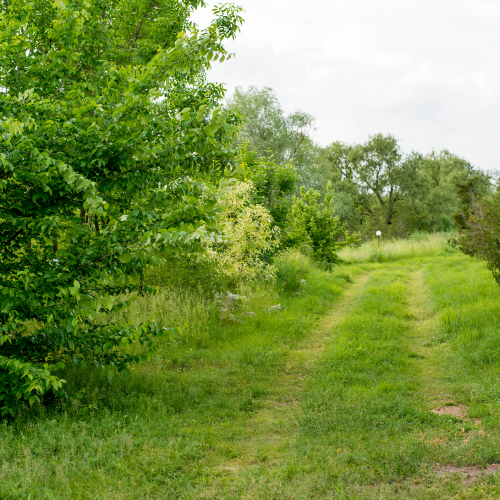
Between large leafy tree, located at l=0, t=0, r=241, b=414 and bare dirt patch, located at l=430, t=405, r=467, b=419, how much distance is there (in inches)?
142

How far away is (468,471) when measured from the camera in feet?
13.3

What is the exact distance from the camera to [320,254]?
1994 cm

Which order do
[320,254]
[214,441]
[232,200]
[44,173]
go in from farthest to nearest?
[320,254] → [232,200] → [214,441] → [44,173]

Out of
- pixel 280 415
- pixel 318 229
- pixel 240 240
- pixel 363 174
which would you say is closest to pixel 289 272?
pixel 240 240

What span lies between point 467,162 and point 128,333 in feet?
169

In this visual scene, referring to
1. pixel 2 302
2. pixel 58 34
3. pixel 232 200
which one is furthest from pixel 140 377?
pixel 232 200

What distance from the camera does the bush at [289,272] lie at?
13.8 meters

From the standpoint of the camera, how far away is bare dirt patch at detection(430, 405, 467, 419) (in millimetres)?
5476

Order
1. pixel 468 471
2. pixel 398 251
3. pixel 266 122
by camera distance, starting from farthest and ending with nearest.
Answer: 1. pixel 266 122
2. pixel 398 251
3. pixel 468 471

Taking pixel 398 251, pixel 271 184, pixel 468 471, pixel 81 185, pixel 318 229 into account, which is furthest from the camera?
pixel 398 251

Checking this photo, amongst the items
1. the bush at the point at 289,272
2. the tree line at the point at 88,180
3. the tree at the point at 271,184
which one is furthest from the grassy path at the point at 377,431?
the tree at the point at 271,184

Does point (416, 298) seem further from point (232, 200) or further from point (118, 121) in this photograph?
point (118, 121)

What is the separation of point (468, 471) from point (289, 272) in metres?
10.2

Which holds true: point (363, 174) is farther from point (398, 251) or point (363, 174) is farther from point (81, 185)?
point (81, 185)
